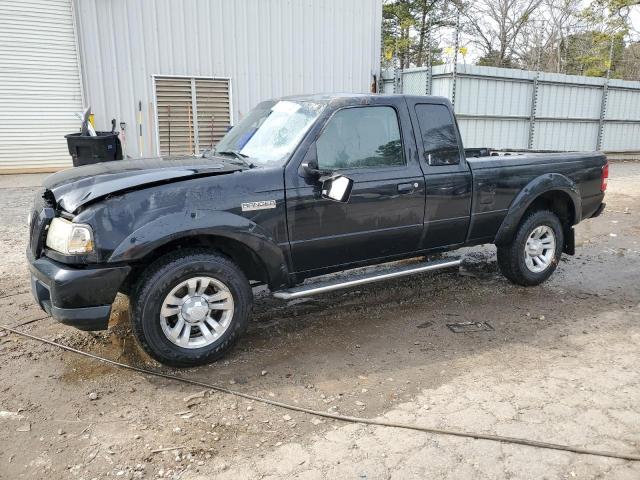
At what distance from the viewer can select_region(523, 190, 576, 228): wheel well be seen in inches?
224

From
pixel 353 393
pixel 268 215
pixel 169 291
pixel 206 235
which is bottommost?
pixel 353 393

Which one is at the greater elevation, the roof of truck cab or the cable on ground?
the roof of truck cab

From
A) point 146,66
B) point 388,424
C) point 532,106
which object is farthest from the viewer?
point 532,106

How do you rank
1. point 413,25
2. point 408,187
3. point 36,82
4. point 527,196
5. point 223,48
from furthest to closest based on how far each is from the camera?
1. point 413,25
2. point 223,48
3. point 36,82
4. point 527,196
5. point 408,187

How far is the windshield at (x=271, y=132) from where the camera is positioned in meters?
4.21

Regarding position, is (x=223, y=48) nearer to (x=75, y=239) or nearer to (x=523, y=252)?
(x=523, y=252)

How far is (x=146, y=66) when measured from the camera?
11797mm

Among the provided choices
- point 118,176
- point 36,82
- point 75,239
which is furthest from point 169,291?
point 36,82

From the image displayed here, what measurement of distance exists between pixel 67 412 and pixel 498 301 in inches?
154

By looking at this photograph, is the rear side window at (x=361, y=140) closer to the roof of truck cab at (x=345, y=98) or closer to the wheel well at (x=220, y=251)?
the roof of truck cab at (x=345, y=98)

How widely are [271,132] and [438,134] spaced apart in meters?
1.53

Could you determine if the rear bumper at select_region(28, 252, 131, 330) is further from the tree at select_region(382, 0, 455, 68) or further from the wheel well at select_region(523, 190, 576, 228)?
the tree at select_region(382, 0, 455, 68)

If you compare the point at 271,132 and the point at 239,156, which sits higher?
the point at 271,132

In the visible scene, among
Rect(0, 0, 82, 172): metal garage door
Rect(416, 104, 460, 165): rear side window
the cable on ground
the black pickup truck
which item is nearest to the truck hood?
the black pickup truck
